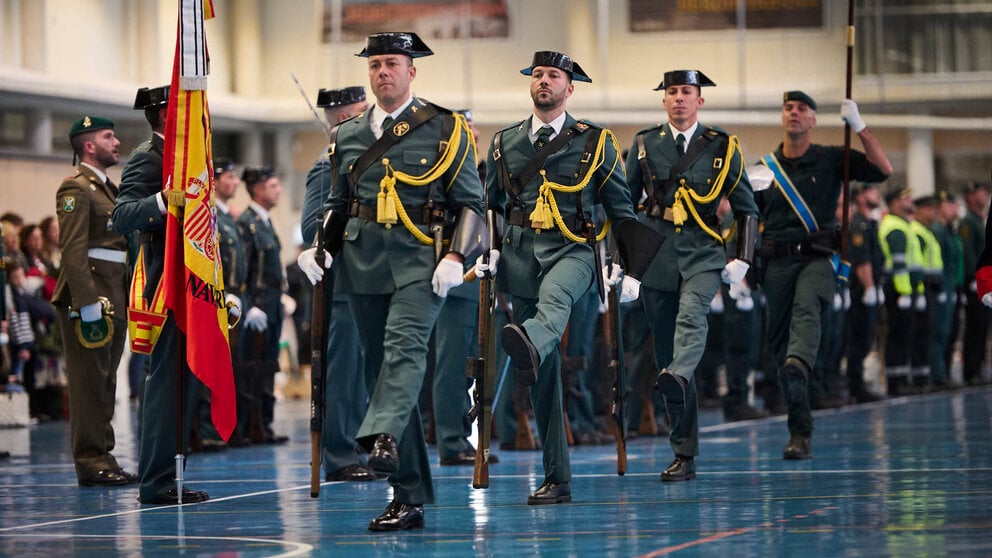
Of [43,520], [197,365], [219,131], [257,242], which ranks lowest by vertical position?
[43,520]

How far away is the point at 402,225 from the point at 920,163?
16220mm

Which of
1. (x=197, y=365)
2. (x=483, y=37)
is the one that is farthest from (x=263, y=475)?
(x=483, y=37)

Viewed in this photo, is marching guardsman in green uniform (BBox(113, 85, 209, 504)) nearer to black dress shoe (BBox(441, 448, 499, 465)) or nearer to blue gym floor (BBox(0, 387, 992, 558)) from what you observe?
blue gym floor (BBox(0, 387, 992, 558))

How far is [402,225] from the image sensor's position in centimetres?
620

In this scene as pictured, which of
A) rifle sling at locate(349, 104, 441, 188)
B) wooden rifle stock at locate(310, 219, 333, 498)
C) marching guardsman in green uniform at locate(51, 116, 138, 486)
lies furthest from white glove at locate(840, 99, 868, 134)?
marching guardsman in green uniform at locate(51, 116, 138, 486)

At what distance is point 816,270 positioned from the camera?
892 centimetres

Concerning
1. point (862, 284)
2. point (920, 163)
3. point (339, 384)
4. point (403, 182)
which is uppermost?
point (920, 163)

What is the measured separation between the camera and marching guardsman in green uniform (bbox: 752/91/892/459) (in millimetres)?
8781

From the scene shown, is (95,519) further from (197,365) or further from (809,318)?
(809,318)

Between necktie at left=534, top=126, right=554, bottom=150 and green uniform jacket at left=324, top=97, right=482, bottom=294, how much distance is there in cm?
76

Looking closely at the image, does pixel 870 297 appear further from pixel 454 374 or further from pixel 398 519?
pixel 398 519

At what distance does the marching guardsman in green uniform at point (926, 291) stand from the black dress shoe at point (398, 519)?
1037 cm

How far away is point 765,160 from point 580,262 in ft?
8.64

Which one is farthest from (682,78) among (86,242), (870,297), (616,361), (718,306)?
(870,297)
